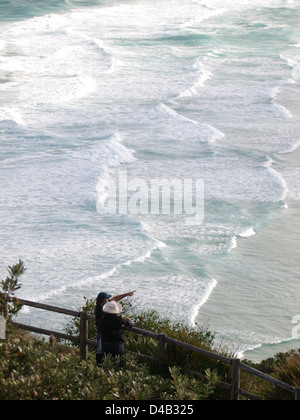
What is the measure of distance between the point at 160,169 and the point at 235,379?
19.1 meters

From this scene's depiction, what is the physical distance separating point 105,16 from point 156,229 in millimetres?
55528

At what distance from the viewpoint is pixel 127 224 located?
21.0 metres

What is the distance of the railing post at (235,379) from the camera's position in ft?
26.6

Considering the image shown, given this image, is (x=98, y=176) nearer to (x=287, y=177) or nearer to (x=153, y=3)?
(x=287, y=177)

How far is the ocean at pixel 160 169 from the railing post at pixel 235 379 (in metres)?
3.78

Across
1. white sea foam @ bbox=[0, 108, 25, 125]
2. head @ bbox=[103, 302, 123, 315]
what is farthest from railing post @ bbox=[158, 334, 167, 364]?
white sea foam @ bbox=[0, 108, 25, 125]

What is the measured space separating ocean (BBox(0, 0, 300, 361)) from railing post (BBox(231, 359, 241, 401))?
3.78 metres

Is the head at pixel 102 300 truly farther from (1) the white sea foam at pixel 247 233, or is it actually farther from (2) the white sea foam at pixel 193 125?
(2) the white sea foam at pixel 193 125

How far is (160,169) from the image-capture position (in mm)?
26938

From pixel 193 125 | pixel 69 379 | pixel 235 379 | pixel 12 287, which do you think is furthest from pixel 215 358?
pixel 193 125

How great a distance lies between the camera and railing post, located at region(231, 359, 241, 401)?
8117mm

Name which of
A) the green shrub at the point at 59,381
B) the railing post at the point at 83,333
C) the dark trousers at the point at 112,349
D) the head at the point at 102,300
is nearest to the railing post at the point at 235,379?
the green shrub at the point at 59,381

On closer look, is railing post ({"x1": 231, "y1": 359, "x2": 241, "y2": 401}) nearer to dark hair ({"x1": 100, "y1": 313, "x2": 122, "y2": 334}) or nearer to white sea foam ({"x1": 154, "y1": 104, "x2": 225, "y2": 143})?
dark hair ({"x1": 100, "y1": 313, "x2": 122, "y2": 334})

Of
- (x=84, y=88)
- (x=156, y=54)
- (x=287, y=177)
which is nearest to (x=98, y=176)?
(x=287, y=177)
